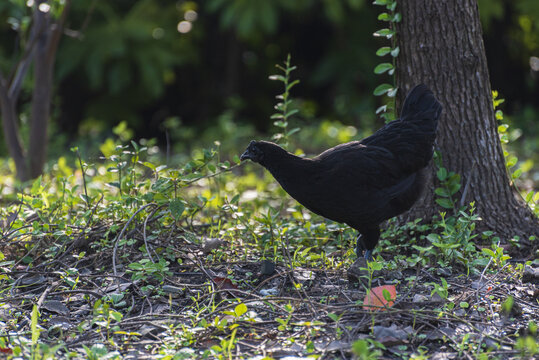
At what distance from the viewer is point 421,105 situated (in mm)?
3643

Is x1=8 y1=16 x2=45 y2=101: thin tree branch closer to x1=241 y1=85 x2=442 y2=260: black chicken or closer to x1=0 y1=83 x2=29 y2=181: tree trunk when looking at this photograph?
x1=0 y1=83 x2=29 y2=181: tree trunk

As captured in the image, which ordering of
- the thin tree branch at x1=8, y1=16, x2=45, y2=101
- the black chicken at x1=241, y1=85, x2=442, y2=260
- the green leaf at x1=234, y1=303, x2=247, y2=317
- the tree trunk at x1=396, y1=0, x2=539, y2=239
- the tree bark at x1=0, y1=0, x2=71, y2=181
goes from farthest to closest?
1. the tree bark at x1=0, y1=0, x2=71, y2=181
2. the thin tree branch at x1=8, y1=16, x2=45, y2=101
3. the tree trunk at x1=396, y1=0, x2=539, y2=239
4. the black chicken at x1=241, y1=85, x2=442, y2=260
5. the green leaf at x1=234, y1=303, x2=247, y2=317

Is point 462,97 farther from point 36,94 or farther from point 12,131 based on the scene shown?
point 12,131

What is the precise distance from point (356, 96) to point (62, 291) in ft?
22.1

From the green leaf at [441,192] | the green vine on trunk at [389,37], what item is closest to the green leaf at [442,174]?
the green leaf at [441,192]

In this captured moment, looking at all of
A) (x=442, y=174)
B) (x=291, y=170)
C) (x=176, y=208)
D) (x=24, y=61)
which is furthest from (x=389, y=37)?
(x=24, y=61)

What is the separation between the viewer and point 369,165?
3.46 meters

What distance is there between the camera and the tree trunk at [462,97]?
3.91 meters

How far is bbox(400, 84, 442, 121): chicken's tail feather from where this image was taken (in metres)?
3.61

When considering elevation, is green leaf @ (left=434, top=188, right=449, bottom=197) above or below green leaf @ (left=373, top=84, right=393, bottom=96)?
below

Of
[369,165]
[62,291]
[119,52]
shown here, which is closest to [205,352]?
[62,291]

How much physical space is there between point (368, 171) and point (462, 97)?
1.02 metres

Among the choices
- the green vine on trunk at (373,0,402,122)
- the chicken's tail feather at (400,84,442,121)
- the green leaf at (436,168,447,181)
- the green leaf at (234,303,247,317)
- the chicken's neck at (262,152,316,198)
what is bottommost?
the green leaf at (234,303,247,317)

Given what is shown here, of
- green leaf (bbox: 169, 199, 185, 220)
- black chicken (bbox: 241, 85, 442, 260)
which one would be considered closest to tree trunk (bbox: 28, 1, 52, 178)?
green leaf (bbox: 169, 199, 185, 220)
